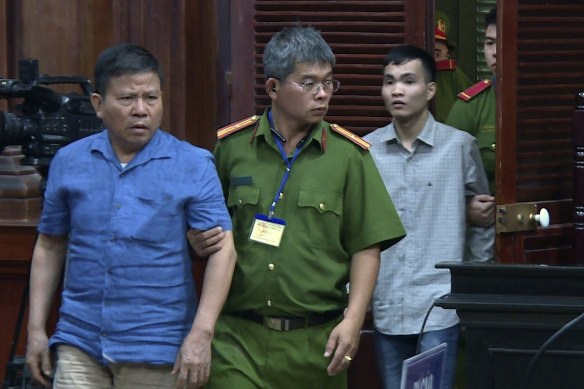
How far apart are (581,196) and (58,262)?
6.50 ft

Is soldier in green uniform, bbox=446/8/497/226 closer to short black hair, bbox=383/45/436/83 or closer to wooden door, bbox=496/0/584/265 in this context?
wooden door, bbox=496/0/584/265

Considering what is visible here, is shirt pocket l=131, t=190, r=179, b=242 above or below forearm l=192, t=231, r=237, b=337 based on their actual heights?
above

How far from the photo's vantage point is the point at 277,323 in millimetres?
4086

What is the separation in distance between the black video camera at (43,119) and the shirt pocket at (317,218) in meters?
1.05

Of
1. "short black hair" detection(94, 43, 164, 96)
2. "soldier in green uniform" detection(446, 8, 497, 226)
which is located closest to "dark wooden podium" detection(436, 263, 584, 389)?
"short black hair" detection(94, 43, 164, 96)

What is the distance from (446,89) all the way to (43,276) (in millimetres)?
3799

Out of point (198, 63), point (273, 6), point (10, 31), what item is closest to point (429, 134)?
point (273, 6)

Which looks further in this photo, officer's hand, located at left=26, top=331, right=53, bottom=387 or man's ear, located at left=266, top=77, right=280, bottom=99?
man's ear, located at left=266, top=77, right=280, bottom=99

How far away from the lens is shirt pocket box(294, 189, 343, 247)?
13.4ft

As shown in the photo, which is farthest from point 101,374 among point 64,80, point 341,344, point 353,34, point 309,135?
point 353,34

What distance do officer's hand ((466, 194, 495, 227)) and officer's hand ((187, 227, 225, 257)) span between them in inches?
55.6

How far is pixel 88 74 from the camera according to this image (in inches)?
227

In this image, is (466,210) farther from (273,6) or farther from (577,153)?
(273,6)

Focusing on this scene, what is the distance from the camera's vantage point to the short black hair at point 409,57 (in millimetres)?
4996
